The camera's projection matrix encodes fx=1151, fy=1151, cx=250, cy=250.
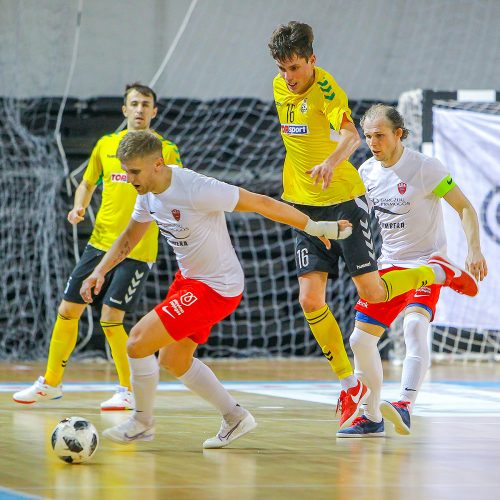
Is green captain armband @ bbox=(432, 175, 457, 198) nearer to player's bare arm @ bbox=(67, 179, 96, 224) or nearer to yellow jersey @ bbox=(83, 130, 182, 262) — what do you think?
yellow jersey @ bbox=(83, 130, 182, 262)

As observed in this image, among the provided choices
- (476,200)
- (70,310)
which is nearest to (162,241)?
(476,200)

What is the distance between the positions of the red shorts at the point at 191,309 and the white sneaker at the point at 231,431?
0.40m

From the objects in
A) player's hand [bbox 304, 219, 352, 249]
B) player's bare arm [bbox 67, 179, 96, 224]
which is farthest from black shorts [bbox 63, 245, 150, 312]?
player's hand [bbox 304, 219, 352, 249]

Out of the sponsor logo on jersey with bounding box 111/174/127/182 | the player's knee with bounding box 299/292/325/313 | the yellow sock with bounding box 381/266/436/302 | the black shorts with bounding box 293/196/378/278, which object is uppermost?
the sponsor logo on jersey with bounding box 111/174/127/182

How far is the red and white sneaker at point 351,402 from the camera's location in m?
5.67

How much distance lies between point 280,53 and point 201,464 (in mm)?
2099

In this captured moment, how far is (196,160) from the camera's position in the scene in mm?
11172

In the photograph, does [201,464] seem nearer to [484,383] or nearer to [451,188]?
[451,188]

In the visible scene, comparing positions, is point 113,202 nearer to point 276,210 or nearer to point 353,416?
point 353,416

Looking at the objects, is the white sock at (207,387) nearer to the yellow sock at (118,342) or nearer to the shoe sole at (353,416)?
the shoe sole at (353,416)

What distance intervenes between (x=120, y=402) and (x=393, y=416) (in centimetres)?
201

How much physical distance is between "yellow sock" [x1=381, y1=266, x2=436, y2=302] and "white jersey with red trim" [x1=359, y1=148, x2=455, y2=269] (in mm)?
167

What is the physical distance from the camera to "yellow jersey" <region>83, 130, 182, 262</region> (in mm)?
7070

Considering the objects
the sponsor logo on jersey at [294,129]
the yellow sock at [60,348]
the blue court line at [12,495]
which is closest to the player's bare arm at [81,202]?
the yellow sock at [60,348]
